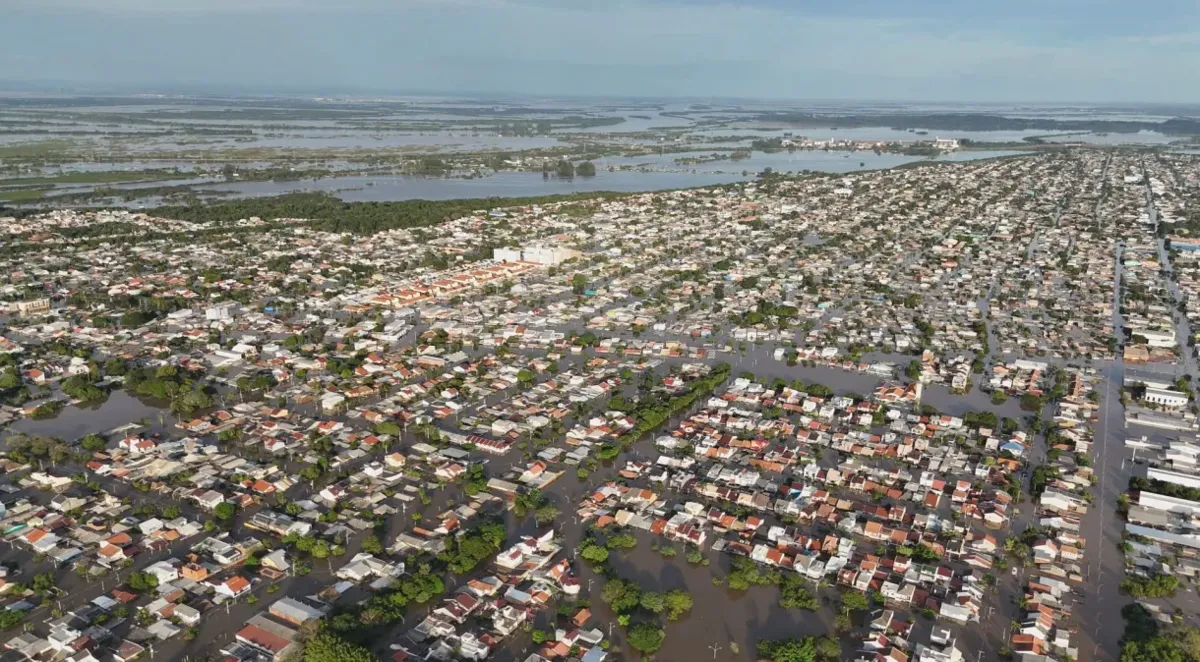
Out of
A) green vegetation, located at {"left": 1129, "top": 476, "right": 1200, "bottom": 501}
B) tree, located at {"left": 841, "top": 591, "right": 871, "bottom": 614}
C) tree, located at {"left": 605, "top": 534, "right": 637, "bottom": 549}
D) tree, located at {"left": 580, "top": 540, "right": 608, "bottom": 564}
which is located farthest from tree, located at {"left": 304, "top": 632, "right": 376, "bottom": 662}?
green vegetation, located at {"left": 1129, "top": 476, "right": 1200, "bottom": 501}

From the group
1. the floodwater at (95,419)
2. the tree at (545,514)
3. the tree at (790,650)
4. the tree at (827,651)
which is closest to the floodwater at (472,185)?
the floodwater at (95,419)

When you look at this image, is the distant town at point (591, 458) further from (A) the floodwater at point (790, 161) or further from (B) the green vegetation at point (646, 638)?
(A) the floodwater at point (790, 161)

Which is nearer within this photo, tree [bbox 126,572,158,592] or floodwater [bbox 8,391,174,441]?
tree [bbox 126,572,158,592]

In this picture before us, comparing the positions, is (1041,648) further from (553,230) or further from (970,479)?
(553,230)

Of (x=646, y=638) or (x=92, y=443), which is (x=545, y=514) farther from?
(x=92, y=443)

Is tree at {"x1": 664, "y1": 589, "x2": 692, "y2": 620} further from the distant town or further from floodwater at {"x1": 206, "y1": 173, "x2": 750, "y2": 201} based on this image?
floodwater at {"x1": 206, "y1": 173, "x2": 750, "y2": 201}

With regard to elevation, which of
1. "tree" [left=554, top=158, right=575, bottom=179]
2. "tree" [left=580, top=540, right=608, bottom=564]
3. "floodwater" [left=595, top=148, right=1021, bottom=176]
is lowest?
"tree" [left=580, top=540, right=608, bottom=564]
